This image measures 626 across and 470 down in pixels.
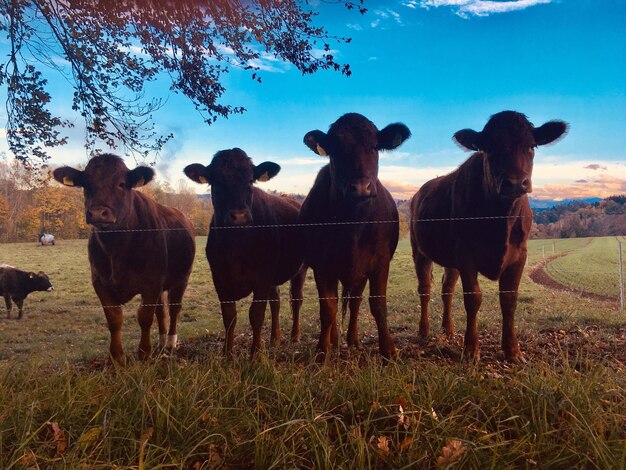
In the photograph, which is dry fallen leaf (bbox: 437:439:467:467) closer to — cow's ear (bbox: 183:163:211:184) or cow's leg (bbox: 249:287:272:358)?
cow's leg (bbox: 249:287:272:358)

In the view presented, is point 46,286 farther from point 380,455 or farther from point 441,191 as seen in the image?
point 441,191

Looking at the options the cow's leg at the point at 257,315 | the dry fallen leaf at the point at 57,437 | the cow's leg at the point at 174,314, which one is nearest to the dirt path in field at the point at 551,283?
the cow's leg at the point at 257,315

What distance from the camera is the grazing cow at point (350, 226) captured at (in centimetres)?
429

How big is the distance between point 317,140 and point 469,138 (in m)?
1.62

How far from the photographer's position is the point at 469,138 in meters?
4.49

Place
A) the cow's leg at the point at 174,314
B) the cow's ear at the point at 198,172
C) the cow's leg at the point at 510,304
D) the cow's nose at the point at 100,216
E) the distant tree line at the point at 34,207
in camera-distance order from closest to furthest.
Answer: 1. the cow's nose at the point at 100,216
2. the distant tree line at the point at 34,207
3. the cow's leg at the point at 510,304
4. the cow's ear at the point at 198,172
5. the cow's leg at the point at 174,314

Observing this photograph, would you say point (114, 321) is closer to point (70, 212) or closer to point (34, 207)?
point (70, 212)

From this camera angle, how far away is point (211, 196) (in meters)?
5.00

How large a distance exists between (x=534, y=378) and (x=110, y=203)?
4259 mm

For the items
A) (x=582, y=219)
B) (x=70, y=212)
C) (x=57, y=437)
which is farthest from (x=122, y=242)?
(x=582, y=219)

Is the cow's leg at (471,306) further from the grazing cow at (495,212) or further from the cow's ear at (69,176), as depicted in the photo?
the cow's ear at (69,176)

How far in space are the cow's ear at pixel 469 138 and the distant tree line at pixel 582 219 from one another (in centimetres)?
117

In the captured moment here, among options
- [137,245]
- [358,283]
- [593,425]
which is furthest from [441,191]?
[137,245]

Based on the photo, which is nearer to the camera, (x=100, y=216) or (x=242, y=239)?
(x=100, y=216)
